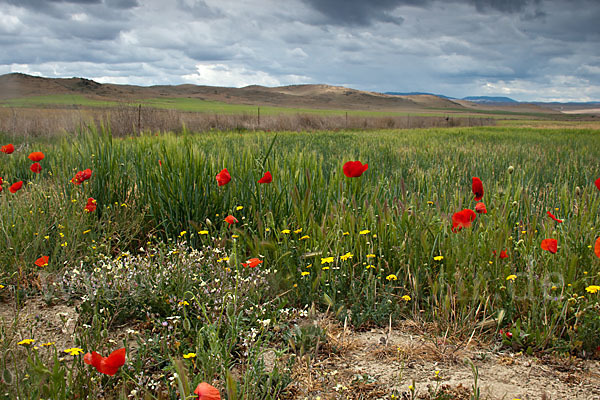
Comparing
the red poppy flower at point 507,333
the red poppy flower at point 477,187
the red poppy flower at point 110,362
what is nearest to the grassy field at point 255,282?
the red poppy flower at point 507,333

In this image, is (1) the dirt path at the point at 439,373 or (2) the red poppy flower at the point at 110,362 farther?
(1) the dirt path at the point at 439,373

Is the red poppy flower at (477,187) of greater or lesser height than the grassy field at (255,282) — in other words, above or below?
above

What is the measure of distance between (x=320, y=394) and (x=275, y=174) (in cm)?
235

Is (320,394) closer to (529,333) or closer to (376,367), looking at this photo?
(376,367)

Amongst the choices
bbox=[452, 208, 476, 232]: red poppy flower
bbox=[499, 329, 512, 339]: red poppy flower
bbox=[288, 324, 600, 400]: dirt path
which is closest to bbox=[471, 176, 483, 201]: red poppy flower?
bbox=[452, 208, 476, 232]: red poppy flower

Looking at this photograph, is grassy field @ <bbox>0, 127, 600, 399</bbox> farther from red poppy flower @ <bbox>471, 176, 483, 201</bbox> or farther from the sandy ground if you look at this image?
red poppy flower @ <bbox>471, 176, 483, 201</bbox>

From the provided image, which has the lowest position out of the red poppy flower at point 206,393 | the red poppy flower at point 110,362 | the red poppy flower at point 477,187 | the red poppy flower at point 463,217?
the red poppy flower at point 110,362

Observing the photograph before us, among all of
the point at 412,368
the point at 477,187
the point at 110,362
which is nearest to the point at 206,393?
the point at 110,362

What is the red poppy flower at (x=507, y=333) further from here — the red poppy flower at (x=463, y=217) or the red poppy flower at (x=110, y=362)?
the red poppy flower at (x=110, y=362)

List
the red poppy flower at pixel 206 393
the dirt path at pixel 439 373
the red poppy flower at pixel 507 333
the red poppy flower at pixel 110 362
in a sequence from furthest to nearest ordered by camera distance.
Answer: the red poppy flower at pixel 507 333
the dirt path at pixel 439 373
the red poppy flower at pixel 110 362
the red poppy flower at pixel 206 393

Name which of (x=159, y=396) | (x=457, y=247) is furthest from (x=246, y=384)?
(x=457, y=247)

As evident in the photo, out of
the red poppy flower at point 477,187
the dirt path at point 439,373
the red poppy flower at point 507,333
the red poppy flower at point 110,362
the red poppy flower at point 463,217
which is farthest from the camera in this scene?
the red poppy flower at point 477,187

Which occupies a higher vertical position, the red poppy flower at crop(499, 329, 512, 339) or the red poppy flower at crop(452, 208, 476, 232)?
the red poppy flower at crop(452, 208, 476, 232)

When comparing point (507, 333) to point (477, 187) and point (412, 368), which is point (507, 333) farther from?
point (477, 187)
